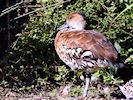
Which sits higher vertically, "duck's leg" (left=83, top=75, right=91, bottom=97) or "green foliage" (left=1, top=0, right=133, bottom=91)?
"green foliage" (left=1, top=0, right=133, bottom=91)

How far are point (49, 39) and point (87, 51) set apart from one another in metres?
1.23

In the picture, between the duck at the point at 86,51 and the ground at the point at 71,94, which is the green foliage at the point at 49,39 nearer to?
the ground at the point at 71,94

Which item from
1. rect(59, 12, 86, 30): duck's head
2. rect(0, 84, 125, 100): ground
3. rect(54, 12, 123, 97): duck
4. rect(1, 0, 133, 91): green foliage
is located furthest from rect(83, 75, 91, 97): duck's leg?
rect(59, 12, 86, 30): duck's head

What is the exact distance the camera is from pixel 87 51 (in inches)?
189

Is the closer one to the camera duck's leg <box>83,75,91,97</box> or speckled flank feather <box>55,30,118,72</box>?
speckled flank feather <box>55,30,118,72</box>

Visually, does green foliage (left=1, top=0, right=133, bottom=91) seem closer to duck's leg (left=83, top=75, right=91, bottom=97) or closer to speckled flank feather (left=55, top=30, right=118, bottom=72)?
duck's leg (left=83, top=75, right=91, bottom=97)

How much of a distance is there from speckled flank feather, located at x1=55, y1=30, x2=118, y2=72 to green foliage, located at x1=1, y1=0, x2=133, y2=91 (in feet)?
2.52

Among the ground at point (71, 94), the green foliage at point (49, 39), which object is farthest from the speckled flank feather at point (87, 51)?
the green foliage at point (49, 39)

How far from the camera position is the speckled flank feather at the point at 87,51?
479 cm

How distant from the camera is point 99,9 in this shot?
6.03 m

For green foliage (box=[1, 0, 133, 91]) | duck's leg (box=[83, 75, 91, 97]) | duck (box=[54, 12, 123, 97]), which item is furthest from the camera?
green foliage (box=[1, 0, 133, 91])

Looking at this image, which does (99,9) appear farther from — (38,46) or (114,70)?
(114,70)

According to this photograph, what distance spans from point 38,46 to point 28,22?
1.73ft

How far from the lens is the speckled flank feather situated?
15.7 ft
